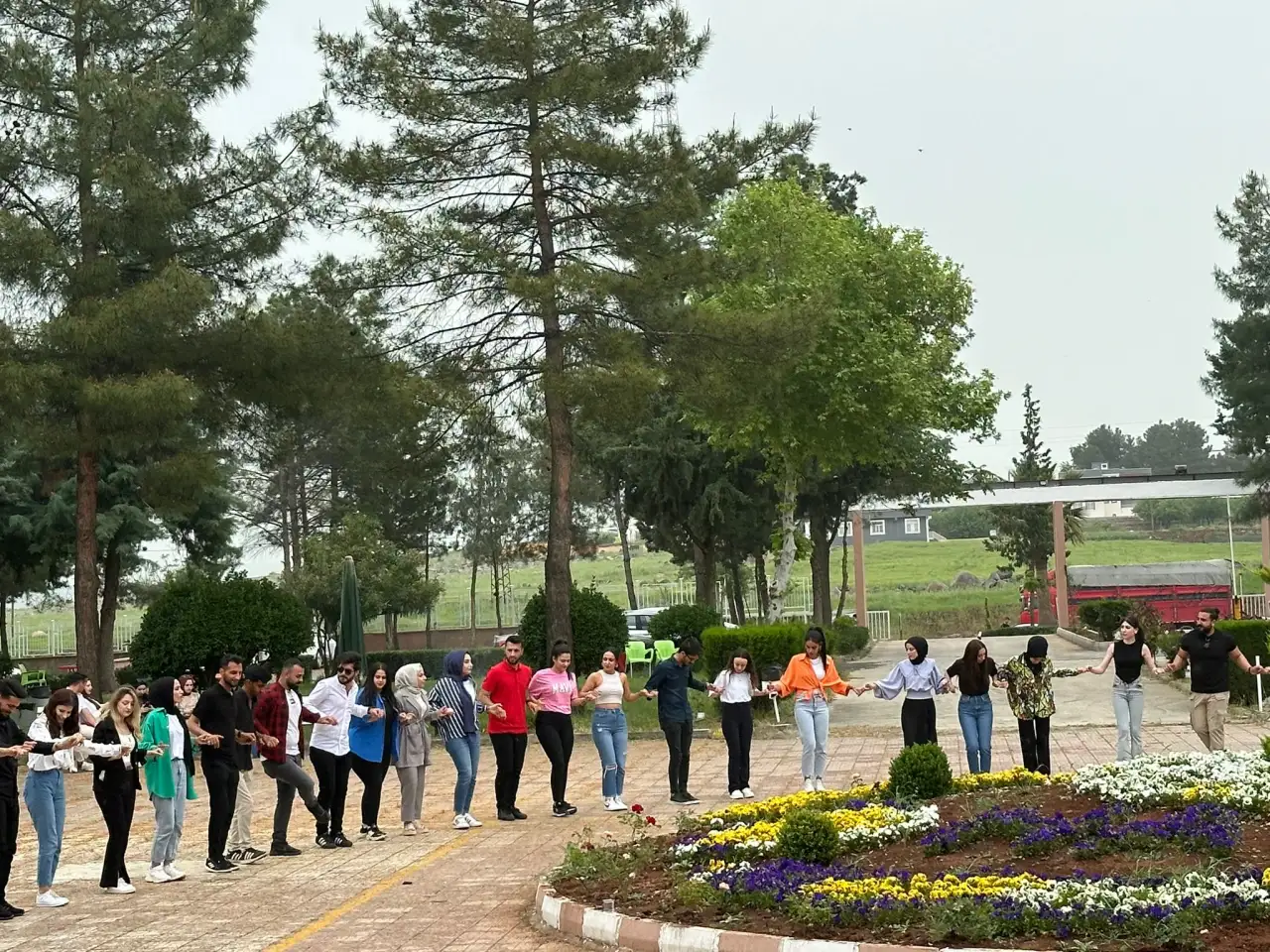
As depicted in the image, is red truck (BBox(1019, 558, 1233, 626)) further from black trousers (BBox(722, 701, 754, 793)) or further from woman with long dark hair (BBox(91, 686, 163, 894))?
woman with long dark hair (BBox(91, 686, 163, 894))

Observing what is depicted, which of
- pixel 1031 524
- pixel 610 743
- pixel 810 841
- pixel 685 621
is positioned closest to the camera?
pixel 810 841

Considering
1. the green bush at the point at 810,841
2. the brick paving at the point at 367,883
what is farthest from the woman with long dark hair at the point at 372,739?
the green bush at the point at 810,841

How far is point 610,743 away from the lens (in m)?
16.2

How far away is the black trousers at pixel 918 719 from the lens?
1572 cm

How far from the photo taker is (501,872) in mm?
12414

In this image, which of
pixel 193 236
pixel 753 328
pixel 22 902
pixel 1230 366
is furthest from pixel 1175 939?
pixel 1230 366

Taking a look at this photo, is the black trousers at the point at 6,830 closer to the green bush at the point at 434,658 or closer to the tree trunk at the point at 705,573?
the green bush at the point at 434,658

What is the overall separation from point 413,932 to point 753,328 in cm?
2039

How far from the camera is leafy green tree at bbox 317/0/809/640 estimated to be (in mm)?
28328

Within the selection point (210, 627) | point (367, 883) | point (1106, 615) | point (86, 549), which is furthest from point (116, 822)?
point (1106, 615)

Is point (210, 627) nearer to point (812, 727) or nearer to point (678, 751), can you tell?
point (678, 751)

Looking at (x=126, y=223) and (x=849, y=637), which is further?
(x=849, y=637)

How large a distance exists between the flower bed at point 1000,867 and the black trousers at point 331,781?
141 inches

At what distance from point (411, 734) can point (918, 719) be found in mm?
4854
